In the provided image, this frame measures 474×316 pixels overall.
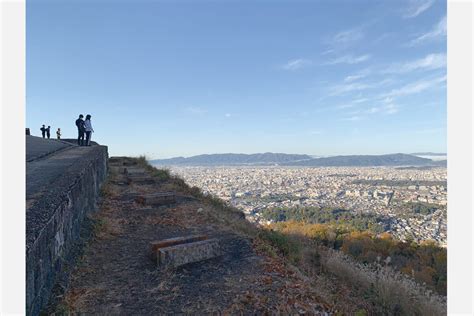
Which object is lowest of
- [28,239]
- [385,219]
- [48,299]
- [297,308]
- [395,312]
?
[385,219]

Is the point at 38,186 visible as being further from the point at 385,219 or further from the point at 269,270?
the point at 385,219

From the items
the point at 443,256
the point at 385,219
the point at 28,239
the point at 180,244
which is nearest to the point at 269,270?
the point at 180,244

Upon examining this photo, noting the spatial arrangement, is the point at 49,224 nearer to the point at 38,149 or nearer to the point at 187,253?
the point at 187,253

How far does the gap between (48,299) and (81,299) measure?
0.34 m

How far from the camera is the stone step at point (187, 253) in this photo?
→ 13.1ft

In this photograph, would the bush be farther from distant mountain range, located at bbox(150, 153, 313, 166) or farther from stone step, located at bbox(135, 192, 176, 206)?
distant mountain range, located at bbox(150, 153, 313, 166)

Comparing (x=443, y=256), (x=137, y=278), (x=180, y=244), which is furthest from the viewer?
(x=443, y=256)

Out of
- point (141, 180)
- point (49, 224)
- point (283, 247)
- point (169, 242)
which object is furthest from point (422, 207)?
point (49, 224)

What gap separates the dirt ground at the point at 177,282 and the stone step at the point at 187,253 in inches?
3.6

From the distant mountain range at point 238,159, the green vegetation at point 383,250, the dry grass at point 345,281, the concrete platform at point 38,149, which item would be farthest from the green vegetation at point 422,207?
the distant mountain range at point 238,159

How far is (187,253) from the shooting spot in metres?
4.15

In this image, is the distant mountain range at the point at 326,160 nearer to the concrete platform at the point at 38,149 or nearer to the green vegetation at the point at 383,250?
the green vegetation at the point at 383,250

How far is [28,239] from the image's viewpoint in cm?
227

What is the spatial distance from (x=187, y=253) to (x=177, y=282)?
585mm
